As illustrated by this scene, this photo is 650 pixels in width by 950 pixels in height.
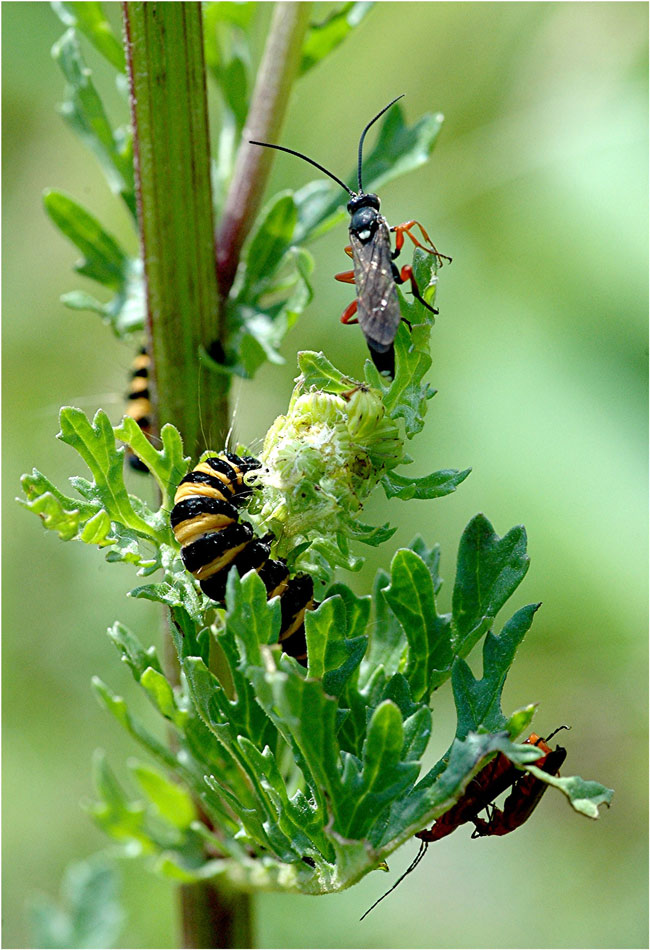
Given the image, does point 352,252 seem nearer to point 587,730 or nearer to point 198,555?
point 198,555

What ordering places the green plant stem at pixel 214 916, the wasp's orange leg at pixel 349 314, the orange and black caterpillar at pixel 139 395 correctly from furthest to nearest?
the orange and black caterpillar at pixel 139 395 → the green plant stem at pixel 214 916 → the wasp's orange leg at pixel 349 314

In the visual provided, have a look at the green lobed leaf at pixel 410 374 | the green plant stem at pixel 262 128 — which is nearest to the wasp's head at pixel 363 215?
the green plant stem at pixel 262 128

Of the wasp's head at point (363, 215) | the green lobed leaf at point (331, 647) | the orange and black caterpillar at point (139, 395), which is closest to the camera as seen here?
the green lobed leaf at point (331, 647)

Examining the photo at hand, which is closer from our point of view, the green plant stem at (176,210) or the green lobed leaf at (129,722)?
the green lobed leaf at (129,722)

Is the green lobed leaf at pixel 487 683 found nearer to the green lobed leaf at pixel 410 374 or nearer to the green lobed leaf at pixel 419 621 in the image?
the green lobed leaf at pixel 419 621

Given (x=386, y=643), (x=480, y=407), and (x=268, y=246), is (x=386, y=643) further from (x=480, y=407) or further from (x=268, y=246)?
(x=480, y=407)

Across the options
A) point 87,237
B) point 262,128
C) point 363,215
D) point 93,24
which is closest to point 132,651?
point 363,215

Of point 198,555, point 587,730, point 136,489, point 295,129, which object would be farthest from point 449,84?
point 198,555
